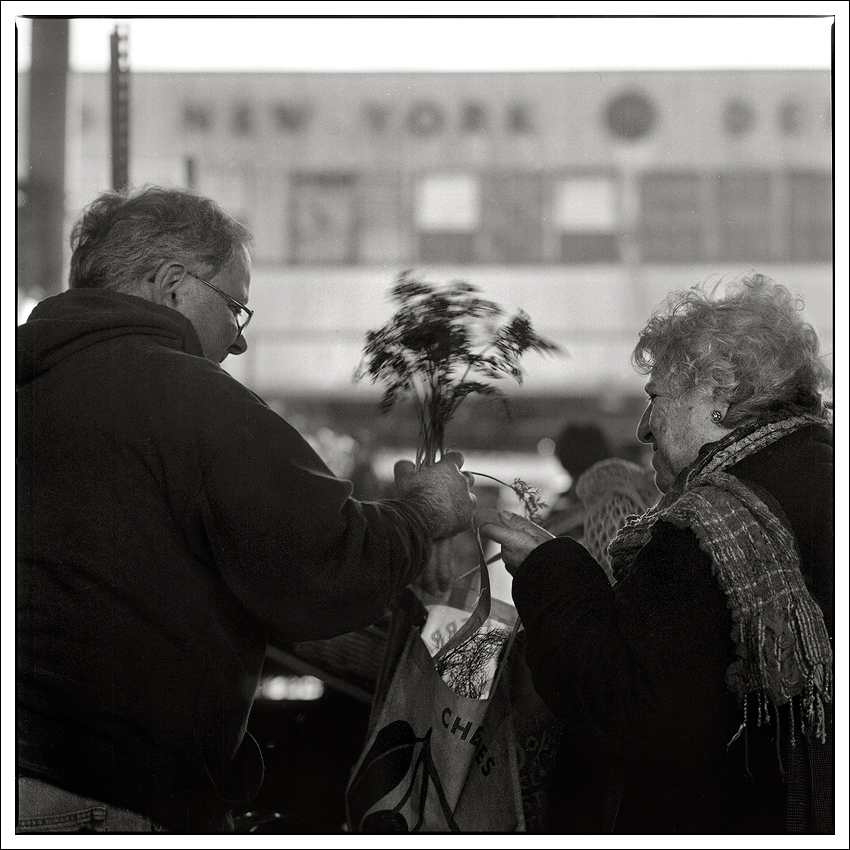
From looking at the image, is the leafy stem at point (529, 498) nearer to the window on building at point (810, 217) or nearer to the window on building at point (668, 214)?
the window on building at point (668, 214)

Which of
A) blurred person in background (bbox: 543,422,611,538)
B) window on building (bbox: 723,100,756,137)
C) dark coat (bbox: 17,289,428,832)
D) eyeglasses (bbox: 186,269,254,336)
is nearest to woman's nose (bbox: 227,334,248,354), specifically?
eyeglasses (bbox: 186,269,254,336)

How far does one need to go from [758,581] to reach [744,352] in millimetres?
525

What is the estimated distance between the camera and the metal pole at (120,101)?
2365 mm

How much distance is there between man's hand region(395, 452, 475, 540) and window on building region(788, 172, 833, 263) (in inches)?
42.1

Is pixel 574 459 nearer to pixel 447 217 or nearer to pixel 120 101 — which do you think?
pixel 447 217

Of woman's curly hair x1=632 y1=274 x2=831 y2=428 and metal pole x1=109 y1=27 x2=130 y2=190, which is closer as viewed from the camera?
woman's curly hair x1=632 y1=274 x2=831 y2=428

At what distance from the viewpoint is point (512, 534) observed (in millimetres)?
2055

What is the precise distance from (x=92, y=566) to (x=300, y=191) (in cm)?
118

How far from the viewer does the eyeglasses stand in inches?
82.4

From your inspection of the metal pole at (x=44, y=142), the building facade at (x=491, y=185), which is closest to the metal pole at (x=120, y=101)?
the building facade at (x=491, y=185)

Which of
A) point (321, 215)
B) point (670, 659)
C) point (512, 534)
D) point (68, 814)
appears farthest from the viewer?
point (321, 215)

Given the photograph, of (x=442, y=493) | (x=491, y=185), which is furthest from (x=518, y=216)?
(x=442, y=493)

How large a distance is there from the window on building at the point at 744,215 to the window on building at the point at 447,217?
0.67 metres

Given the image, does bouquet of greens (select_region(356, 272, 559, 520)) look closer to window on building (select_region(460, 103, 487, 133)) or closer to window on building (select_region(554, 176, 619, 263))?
window on building (select_region(554, 176, 619, 263))
